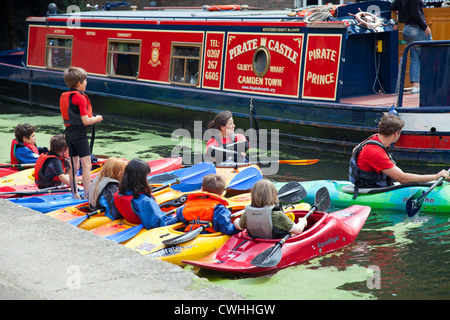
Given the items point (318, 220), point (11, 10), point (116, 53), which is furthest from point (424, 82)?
point (11, 10)

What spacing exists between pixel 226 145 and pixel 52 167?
7.53ft

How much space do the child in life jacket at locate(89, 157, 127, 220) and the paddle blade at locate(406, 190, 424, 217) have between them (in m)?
3.05

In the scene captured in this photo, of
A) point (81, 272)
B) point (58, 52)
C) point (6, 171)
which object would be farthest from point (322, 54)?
point (58, 52)

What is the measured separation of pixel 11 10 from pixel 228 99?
45.0 feet

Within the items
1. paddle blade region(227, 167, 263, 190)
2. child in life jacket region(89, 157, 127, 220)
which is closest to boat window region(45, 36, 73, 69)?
paddle blade region(227, 167, 263, 190)

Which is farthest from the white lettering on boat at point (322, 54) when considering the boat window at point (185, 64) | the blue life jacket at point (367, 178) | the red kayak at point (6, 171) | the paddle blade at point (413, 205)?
the red kayak at point (6, 171)

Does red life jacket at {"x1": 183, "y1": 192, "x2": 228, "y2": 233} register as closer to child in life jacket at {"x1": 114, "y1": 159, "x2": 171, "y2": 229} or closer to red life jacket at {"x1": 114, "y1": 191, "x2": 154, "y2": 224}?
child in life jacket at {"x1": 114, "y1": 159, "x2": 171, "y2": 229}

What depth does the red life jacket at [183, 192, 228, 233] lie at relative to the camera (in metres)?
5.65

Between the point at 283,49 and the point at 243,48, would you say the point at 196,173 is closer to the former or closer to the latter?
the point at 283,49

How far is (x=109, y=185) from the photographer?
6094 mm

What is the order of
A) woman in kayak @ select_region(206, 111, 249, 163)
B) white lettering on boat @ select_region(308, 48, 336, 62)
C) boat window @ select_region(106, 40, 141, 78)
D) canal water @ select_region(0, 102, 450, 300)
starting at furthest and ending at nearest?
boat window @ select_region(106, 40, 141, 78), white lettering on boat @ select_region(308, 48, 336, 62), woman in kayak @ select_region(206, 111, 249, 163), canal water @ select_region(0, 102, 450, 300)

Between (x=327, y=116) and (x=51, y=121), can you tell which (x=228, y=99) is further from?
(x=51, y=121)

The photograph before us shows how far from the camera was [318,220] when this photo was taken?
5.97 meters

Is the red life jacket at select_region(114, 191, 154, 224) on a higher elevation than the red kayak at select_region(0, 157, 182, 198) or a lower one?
higher
